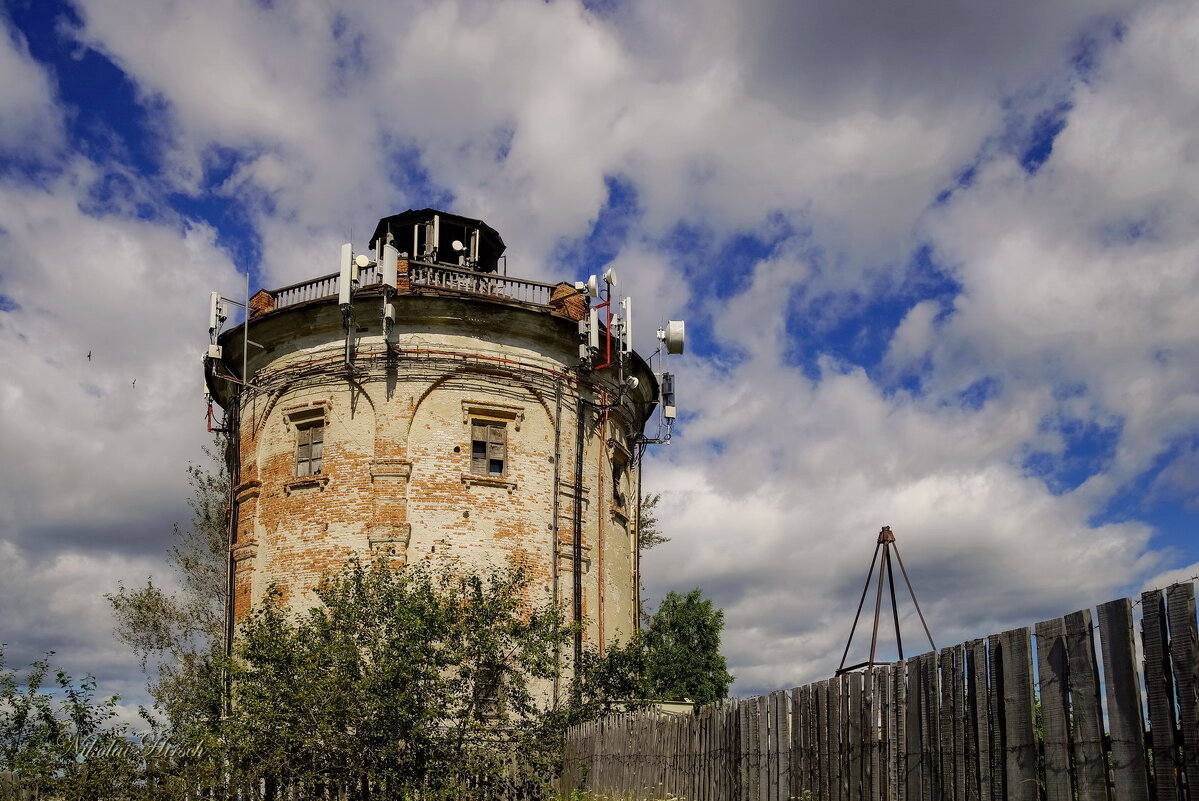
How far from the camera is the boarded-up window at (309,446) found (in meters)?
22.3

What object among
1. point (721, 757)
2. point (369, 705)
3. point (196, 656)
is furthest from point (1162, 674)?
point (196, 656)

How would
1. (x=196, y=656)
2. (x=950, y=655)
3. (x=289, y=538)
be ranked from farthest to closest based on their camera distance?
(x=196, y=656) < (x=289, y=538) < (x=950, y=655)

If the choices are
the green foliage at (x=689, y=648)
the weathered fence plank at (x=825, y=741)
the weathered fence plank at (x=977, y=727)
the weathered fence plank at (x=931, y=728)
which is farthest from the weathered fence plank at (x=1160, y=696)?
the green foliage at (x=689, y=648)

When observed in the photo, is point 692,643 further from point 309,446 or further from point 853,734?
point 853,734

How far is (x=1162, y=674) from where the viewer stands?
214 inches

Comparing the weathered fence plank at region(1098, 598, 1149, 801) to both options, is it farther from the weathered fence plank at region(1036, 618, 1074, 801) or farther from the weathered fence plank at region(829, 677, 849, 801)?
the weathered fence plank at region(829, 677, 849, 801)

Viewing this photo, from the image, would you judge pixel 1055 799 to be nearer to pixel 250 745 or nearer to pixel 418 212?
pixel 250 745

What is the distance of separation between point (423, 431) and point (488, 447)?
1.44 meters

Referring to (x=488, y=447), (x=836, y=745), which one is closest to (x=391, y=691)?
(x=836, y=745)

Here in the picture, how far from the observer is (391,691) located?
14.7 metres

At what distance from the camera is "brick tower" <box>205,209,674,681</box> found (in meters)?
21.5

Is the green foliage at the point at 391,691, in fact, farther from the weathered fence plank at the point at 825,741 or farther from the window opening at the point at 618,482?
the weathered fence plank at the point at 825,741

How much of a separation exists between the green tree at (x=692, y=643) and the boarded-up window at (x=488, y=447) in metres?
18.1

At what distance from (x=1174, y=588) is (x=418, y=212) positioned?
21.9 m
